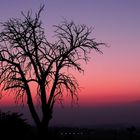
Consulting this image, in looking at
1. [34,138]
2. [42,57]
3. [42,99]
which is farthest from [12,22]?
[34,138]

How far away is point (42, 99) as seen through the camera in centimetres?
3406

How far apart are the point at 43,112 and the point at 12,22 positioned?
678 cm

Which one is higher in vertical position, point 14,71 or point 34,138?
point 14,71

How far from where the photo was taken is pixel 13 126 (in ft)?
116

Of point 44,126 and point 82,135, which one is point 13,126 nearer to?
point 44,126

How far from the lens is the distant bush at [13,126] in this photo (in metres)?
34.8

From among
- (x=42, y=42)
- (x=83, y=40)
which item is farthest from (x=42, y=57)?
(x=83, y=40)

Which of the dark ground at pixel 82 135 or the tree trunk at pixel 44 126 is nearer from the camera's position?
the tree trunk at pixel 44 126

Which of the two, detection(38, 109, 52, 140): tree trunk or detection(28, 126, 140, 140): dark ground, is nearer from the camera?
detection(38, 109, 52, 140): tree trunk

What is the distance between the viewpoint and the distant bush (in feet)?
114

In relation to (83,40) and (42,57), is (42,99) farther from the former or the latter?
(83,40)

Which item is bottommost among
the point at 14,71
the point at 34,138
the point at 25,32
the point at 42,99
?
the point at 34,138

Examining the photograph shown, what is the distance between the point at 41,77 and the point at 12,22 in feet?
14.6

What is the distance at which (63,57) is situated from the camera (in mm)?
34656
